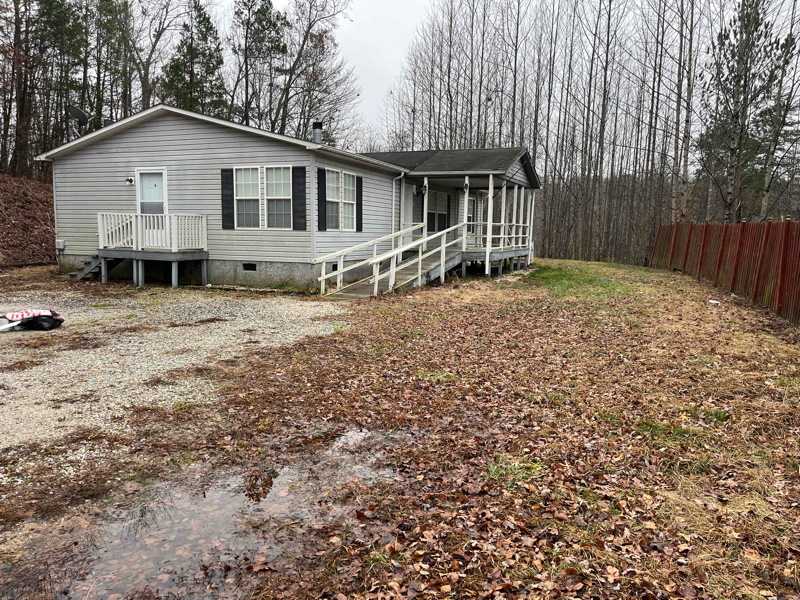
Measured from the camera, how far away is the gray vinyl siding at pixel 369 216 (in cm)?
1416

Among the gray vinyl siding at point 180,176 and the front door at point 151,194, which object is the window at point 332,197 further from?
the front door at point 151,194

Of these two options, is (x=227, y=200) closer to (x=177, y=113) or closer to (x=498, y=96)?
(x=177, y=113)

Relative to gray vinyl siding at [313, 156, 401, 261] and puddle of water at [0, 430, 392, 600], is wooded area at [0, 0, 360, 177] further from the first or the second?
puddle of water at [0, 430, 392, 600]

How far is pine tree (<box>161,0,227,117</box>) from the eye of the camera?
1072 inches

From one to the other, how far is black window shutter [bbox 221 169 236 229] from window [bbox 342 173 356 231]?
291cm

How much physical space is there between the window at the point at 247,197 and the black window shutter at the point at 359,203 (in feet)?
9.53

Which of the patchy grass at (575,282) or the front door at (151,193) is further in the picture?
the front door at (151,193)

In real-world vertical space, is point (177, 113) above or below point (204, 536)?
above

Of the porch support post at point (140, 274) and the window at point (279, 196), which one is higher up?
the window at point (279, 196)

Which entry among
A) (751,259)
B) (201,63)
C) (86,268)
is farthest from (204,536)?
(201,63)

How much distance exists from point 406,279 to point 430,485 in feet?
34.9

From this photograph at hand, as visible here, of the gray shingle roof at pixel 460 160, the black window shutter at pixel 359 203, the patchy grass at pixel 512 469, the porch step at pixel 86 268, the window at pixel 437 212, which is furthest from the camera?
the window at pixel 437 212

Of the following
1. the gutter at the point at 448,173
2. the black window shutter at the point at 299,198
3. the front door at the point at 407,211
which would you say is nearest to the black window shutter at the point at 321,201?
the black window shutter at the point at 299,198

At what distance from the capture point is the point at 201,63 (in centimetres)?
2773
